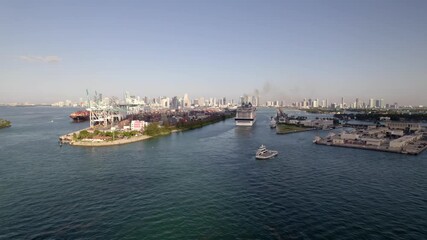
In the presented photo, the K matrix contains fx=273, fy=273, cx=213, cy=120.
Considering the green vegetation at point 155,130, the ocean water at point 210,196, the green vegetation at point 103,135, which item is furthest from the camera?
the green vegetation at point 155,130

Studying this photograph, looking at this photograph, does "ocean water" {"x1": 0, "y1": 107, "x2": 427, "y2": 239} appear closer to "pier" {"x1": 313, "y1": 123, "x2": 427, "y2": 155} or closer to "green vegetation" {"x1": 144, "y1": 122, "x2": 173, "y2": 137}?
"pier" {"x1": 313, "y1": 123, "x2": 427, "y2": 155}

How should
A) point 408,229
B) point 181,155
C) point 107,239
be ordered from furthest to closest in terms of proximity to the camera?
point 181,155
point 408,229
point 107,239

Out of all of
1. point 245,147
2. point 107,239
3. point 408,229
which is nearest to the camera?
point 107,239

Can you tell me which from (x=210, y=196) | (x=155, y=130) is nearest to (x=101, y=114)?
(x=155, y=130)

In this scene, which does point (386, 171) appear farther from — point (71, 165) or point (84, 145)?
point (84, 145)

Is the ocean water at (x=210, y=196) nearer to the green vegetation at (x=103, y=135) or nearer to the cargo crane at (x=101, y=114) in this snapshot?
the green vegetation at (x=103, y=135)

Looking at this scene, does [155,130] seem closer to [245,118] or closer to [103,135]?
[103,135]

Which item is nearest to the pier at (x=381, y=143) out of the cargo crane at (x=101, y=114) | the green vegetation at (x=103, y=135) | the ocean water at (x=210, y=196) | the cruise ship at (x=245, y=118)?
the ocean water at (x=210, y=196)

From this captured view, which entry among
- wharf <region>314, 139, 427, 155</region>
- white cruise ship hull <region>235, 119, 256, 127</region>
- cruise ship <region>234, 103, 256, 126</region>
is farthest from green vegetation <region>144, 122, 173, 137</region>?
wharf <region>314, 139, 427, 155</region>

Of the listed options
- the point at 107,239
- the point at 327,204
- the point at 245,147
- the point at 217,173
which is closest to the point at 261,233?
the point at 327,204
